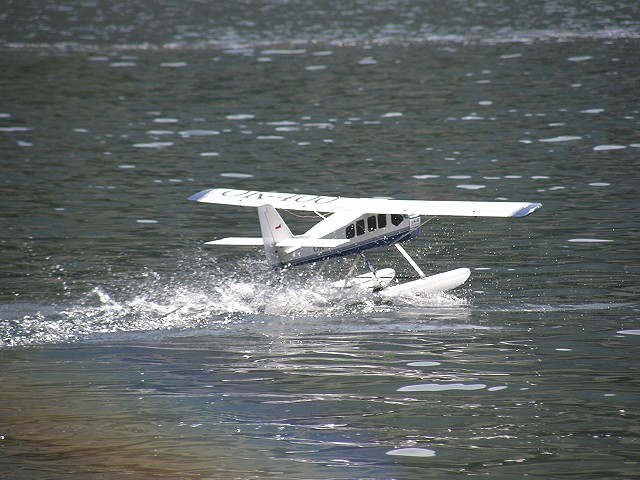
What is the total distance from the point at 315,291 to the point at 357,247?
4.08ft

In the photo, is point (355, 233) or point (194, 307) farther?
point (355, 233)

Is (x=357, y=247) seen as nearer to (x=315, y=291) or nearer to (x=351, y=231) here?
(x=351, y=231)

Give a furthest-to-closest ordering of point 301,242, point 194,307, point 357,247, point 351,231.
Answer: point 357,247 < point 351,231 < point 194,307 < point 301,242

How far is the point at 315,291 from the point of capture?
23234 mm

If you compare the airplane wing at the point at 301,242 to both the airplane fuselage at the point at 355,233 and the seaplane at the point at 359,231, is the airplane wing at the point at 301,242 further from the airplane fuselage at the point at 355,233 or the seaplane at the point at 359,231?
the airplane fuselage at the point at 355,233

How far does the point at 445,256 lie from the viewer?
86.6ft

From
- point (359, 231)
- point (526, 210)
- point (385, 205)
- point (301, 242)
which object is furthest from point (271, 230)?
point (526, 210)

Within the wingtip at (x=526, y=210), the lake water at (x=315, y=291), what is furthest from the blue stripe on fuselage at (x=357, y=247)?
the wingtip at (x=526, y=210)

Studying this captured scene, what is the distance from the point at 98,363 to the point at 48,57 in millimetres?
61875

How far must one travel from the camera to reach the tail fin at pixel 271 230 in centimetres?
2191

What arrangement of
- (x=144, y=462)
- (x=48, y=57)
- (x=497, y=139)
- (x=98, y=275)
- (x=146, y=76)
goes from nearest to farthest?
(x=144, y=462) → (x=98, y=275) → (x=497, y=139) → (x=146, y=76) → (x=48, y=57)

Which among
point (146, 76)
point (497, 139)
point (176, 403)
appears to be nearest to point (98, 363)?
point (176, 403)

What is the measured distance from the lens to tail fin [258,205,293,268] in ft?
71.9

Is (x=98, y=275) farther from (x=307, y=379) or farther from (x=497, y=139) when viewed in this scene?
(x=497, y=139)
